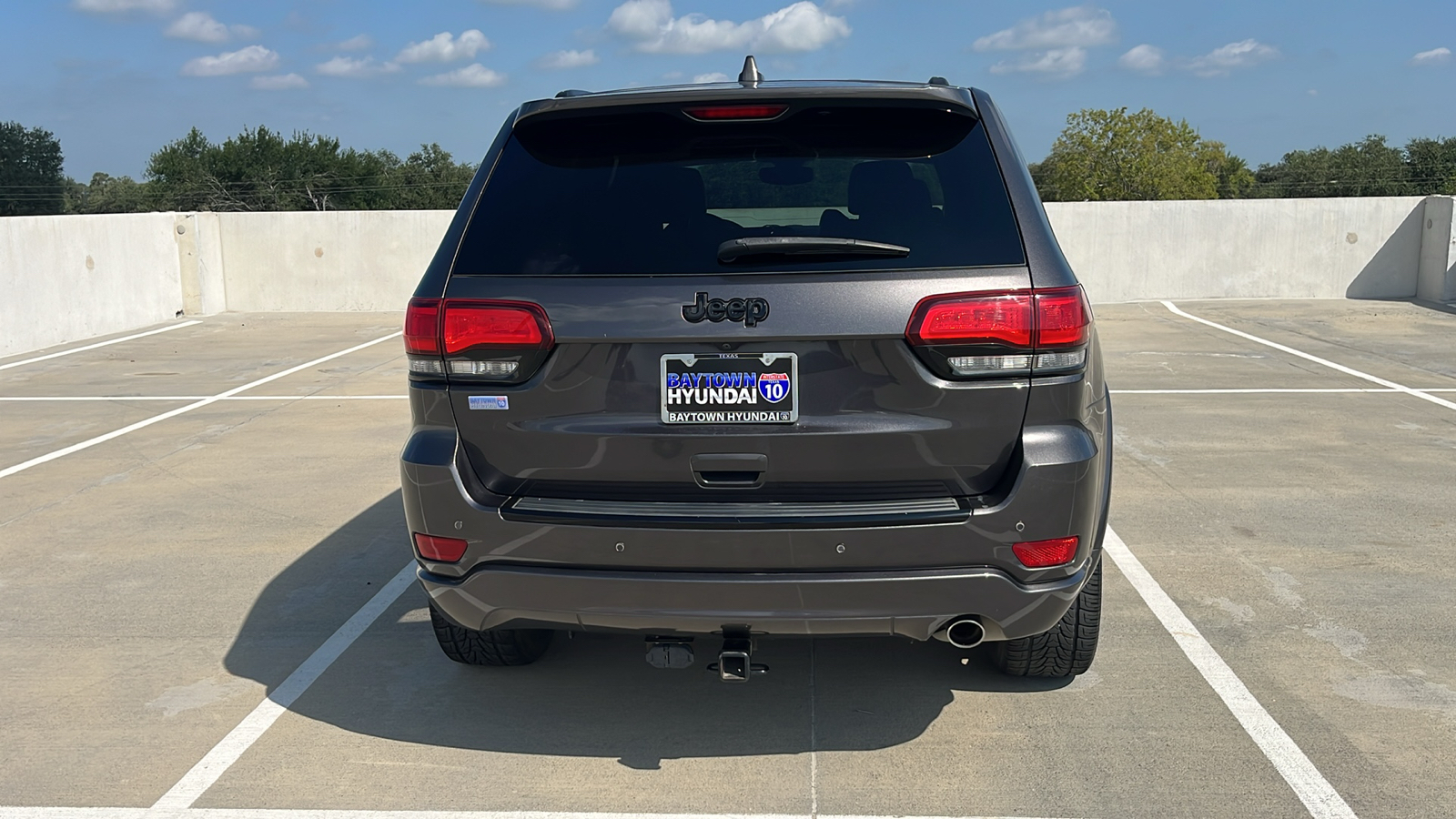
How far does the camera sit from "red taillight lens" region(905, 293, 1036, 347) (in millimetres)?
2893

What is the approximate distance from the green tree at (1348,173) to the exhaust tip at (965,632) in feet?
329

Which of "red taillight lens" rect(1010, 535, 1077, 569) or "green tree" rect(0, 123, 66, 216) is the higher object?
"green tree" rect(0, 123, 66, 216)

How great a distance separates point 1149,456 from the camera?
7.49m

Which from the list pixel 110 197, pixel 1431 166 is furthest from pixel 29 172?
pixel 1431 166

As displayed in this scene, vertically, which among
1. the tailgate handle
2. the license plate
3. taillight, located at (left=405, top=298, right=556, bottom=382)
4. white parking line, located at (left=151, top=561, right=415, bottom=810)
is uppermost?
taillight, located at (left=405, top=298, right=556, bottom=382)

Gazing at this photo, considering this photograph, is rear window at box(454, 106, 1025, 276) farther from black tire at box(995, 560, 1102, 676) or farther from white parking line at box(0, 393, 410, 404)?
white parking line at box(0, 393, 410, 404)

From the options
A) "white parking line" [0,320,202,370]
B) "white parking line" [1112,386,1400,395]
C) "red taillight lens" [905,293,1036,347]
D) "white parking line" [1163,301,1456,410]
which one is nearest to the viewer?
"red taillight lens" [905,293,1036,347]

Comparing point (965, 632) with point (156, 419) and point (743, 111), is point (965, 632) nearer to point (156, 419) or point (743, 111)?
point (743, 111)

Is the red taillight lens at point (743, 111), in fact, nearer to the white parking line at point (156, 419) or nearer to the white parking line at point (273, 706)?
the white parking line at point (273, 706)

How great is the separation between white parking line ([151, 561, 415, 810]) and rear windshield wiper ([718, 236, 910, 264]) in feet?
6.88

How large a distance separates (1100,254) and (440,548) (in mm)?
18432

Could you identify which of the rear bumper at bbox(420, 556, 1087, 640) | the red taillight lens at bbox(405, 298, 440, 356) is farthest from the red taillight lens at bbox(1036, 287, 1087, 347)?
the red taillight lens at bbox(405, 298, 440, 356)

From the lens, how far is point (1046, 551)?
2979mm

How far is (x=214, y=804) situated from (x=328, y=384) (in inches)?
345
